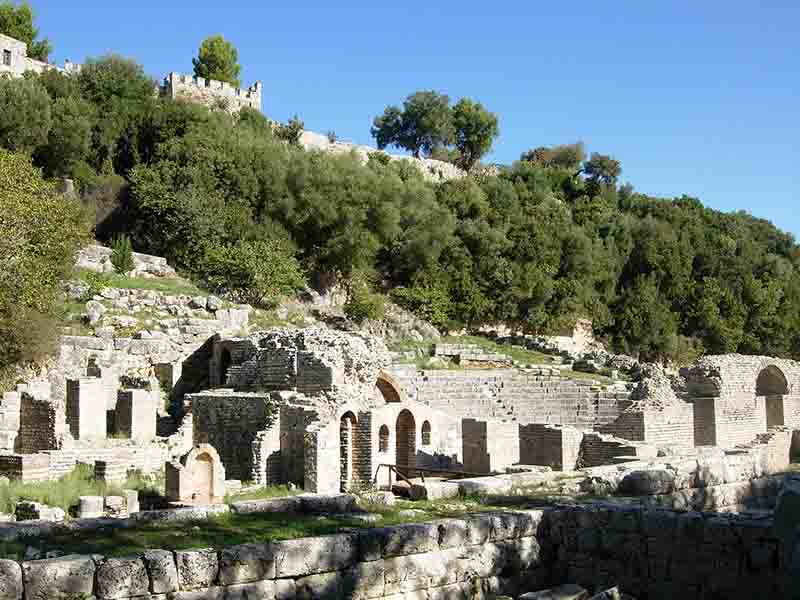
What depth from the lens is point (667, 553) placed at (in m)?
7.98

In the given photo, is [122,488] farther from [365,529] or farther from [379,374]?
[365,529]

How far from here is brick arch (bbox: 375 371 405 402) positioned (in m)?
21.0

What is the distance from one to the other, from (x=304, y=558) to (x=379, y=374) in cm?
1370

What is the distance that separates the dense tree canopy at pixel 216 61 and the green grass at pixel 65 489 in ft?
133

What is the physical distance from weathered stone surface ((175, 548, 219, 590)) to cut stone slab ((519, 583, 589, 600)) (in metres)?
2.28

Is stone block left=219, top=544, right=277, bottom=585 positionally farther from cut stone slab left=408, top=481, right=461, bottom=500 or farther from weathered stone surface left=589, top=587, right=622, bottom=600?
cut stone slab left=408, top=481, right=461, bottom=500

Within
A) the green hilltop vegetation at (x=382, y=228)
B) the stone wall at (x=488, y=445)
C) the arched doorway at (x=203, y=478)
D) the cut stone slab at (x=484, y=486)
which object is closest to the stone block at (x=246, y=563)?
the cut stone slab at (x=484, y=486)

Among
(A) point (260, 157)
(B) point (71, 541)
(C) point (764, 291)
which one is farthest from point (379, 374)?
(C) point (764, 291)

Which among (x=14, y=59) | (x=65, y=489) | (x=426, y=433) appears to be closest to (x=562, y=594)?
(x=65, y=489)

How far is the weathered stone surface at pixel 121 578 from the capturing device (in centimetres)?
626

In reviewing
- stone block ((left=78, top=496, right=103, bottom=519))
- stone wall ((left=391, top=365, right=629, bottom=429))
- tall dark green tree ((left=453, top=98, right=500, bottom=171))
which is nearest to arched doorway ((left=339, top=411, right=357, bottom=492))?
stone block ((left=78, top=496, right=103, bottom=519))

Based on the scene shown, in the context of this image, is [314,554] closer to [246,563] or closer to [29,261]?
[246,563]

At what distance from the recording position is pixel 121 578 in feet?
20.8

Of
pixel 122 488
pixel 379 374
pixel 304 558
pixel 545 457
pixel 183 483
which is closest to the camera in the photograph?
pixel 304 558
